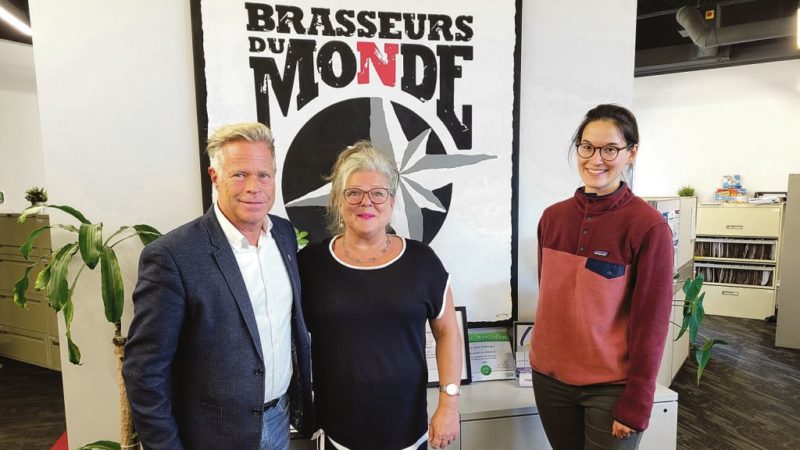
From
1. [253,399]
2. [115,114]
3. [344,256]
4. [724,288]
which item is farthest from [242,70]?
[724,288]

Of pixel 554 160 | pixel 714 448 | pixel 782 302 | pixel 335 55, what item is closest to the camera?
pixel 335 55

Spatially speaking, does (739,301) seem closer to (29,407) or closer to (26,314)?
(29,407)

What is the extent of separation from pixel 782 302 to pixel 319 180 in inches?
192

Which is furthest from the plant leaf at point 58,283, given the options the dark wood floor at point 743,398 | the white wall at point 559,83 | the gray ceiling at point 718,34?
the gray ceiling at point 718,34

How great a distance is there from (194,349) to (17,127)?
4.83m

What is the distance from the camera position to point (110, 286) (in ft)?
5.13

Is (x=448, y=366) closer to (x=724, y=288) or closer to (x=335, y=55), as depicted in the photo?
(x=335, y=55)

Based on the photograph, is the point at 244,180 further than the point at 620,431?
No

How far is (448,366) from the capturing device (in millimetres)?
1281

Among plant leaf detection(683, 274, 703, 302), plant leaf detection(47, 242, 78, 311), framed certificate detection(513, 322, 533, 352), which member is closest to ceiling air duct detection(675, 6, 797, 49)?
plant leaf detection(683, 274, 703, 302)

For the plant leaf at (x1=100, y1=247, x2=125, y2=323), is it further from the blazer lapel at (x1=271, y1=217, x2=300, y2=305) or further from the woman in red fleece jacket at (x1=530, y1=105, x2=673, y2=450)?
the woman in red fleece jacket at (x1=530, y1=105, x2=673, y2=450)

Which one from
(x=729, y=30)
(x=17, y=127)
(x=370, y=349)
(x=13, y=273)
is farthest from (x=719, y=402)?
(x=17, y=127)

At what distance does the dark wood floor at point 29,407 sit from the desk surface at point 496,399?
105 inches

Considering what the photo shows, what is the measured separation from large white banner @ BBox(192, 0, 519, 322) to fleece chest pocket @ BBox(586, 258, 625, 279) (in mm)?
851
